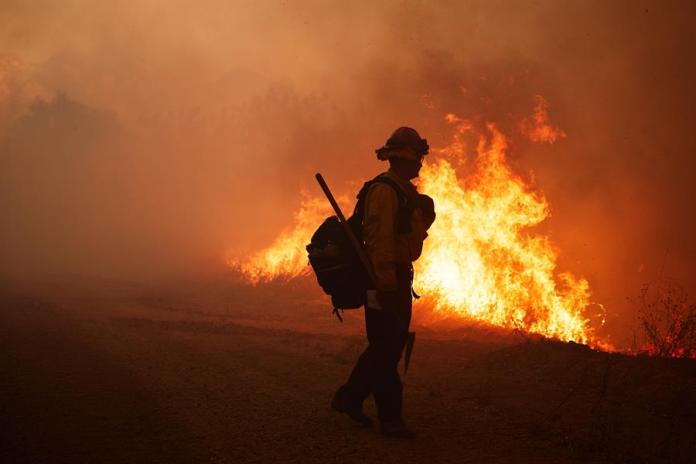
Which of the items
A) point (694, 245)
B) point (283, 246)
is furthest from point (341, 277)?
point (694, 245)

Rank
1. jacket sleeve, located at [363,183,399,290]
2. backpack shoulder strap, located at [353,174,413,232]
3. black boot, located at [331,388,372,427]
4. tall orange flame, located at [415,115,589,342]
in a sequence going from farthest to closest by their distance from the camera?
tall orange flame, located at [415,115,589,342] < black boot, located at [331,388,372,427] < backpack shoulder strap, located at [353,174,413,232] < jacket sleeve, located at [363,183,399,290]

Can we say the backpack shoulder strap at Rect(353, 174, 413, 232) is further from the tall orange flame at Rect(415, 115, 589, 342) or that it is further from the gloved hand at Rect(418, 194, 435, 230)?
the tall orange flame at Rect(415, 115, 589, 342)

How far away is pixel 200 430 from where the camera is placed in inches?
175

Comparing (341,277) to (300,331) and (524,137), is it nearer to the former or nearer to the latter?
(300,331)

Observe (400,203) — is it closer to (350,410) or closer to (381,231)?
(381,231)

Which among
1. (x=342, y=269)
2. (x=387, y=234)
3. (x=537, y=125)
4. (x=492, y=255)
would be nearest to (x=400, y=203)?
(x=387, y=234)

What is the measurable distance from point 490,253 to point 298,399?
25.2 ft

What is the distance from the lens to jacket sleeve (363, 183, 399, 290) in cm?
402

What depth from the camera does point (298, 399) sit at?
545 centimetres

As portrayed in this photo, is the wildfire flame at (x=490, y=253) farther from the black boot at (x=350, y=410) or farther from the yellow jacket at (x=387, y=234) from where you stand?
the yellow jacket at (x=387, y=234)

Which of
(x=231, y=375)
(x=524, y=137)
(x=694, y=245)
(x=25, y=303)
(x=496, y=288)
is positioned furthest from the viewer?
(x=694, y=245)

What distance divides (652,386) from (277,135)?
28.0 meters

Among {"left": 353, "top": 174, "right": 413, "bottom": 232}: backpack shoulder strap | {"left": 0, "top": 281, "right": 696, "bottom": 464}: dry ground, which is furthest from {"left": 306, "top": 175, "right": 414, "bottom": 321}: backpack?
{"left": 0, "top": 281, "right": 696, "bottom": 464}: dry ground

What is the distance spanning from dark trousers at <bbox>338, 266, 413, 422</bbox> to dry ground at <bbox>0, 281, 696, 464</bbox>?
1.01ft
